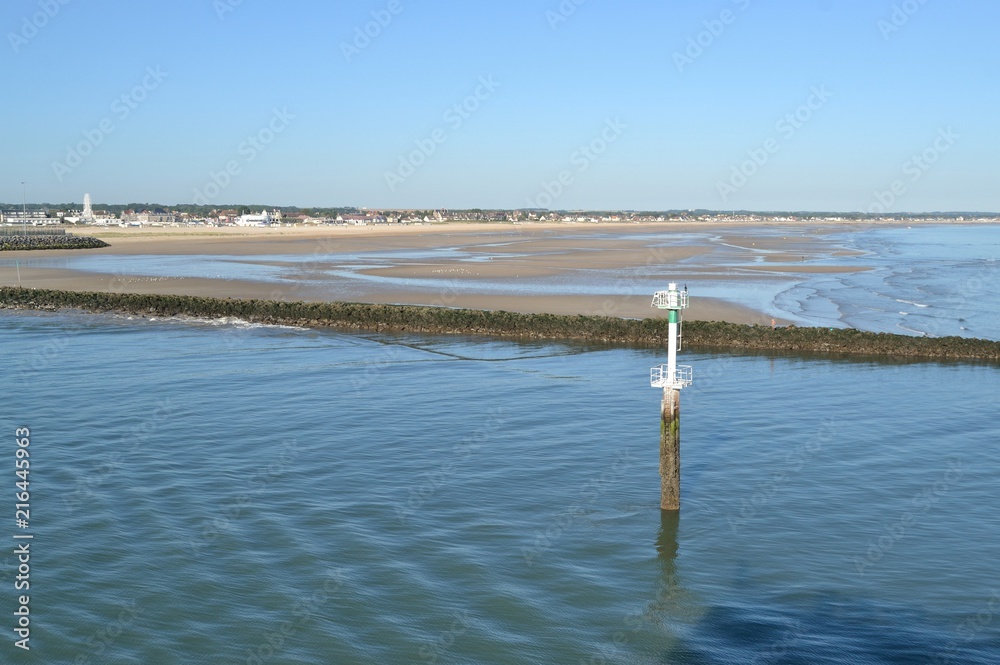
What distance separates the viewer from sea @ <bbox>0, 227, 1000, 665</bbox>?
48.6ft

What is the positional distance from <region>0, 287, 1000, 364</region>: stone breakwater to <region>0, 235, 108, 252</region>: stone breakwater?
5005cm

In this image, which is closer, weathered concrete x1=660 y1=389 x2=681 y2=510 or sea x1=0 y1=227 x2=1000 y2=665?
sea x1=0 y1=227 x2=1000 y2=665

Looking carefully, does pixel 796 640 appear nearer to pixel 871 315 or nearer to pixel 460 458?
pixel 460 458

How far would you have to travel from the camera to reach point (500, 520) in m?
19.5

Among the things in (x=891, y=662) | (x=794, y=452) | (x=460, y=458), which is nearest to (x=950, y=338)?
(x=794, y=452)

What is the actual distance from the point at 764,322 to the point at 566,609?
1242 inches

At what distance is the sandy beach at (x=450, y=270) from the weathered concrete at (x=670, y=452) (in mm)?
26400

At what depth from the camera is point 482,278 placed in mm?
66750
